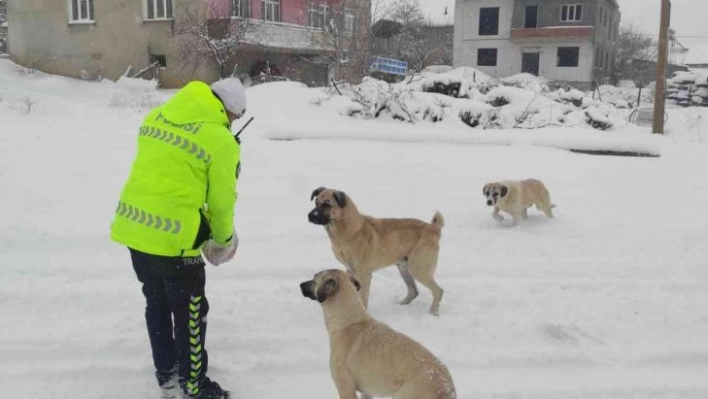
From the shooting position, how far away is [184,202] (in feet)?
10.7

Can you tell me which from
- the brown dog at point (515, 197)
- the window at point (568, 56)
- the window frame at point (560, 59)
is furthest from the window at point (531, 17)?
the brown dog at point (515, 197)

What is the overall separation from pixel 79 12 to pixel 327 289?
98.3ft

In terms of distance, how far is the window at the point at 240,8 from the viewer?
26594mm

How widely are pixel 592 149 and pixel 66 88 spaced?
2074 cm

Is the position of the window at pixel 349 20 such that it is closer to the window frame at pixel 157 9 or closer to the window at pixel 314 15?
the window at pixel 314 15

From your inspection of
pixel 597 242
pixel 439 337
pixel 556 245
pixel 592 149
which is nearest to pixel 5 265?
pixel 439 337

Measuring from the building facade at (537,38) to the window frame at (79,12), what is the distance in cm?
2858

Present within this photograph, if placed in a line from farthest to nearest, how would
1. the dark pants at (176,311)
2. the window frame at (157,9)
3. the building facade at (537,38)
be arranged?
the building facade at (537,38) → the window frame at (157,9) → the dark pants at (176,311)

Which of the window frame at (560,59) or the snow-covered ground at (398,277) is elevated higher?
the window frame at (560,59)

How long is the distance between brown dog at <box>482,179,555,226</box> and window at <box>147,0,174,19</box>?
23451 millimetres

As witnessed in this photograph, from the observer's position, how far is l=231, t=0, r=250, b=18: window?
26.6 metres

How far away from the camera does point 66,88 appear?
23547 millimetres

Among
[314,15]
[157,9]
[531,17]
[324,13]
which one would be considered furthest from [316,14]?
[531,17]

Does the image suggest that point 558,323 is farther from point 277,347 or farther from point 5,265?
point 5,265
